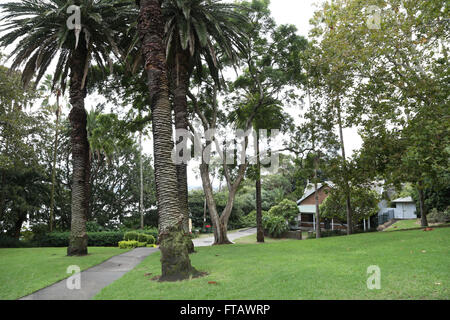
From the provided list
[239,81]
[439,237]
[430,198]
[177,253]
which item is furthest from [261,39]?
[430,198]

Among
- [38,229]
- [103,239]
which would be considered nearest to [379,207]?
[103,239]

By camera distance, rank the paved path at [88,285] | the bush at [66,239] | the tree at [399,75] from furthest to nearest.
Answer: the bush at [66,239]
the tree at [399,75]
the paved path at [88,285]

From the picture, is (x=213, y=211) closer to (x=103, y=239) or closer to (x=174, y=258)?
(x=103, y=239)

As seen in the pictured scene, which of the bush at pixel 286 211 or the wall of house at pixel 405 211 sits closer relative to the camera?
the bush at pixel 286 211

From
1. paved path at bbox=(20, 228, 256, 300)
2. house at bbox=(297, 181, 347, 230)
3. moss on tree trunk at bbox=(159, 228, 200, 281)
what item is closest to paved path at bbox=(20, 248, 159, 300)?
paved path at bbox=(20, 228, 256, 300)

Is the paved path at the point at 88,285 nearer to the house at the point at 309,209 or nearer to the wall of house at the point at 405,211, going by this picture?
the house at the point at 309,209

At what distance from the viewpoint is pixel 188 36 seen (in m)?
13.1

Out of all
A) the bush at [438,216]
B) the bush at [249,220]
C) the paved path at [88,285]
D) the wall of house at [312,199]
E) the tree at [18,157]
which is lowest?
the bush at [249,220]

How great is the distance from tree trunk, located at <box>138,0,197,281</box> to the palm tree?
491cm

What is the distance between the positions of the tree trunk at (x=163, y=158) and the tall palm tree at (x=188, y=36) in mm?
3680

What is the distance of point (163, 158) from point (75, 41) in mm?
9553

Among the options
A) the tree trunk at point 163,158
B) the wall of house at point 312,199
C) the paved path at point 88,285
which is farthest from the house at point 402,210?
the tree trunk at point 163,158

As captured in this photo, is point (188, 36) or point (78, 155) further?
point (78, 155)

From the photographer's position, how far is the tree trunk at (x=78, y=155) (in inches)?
556
